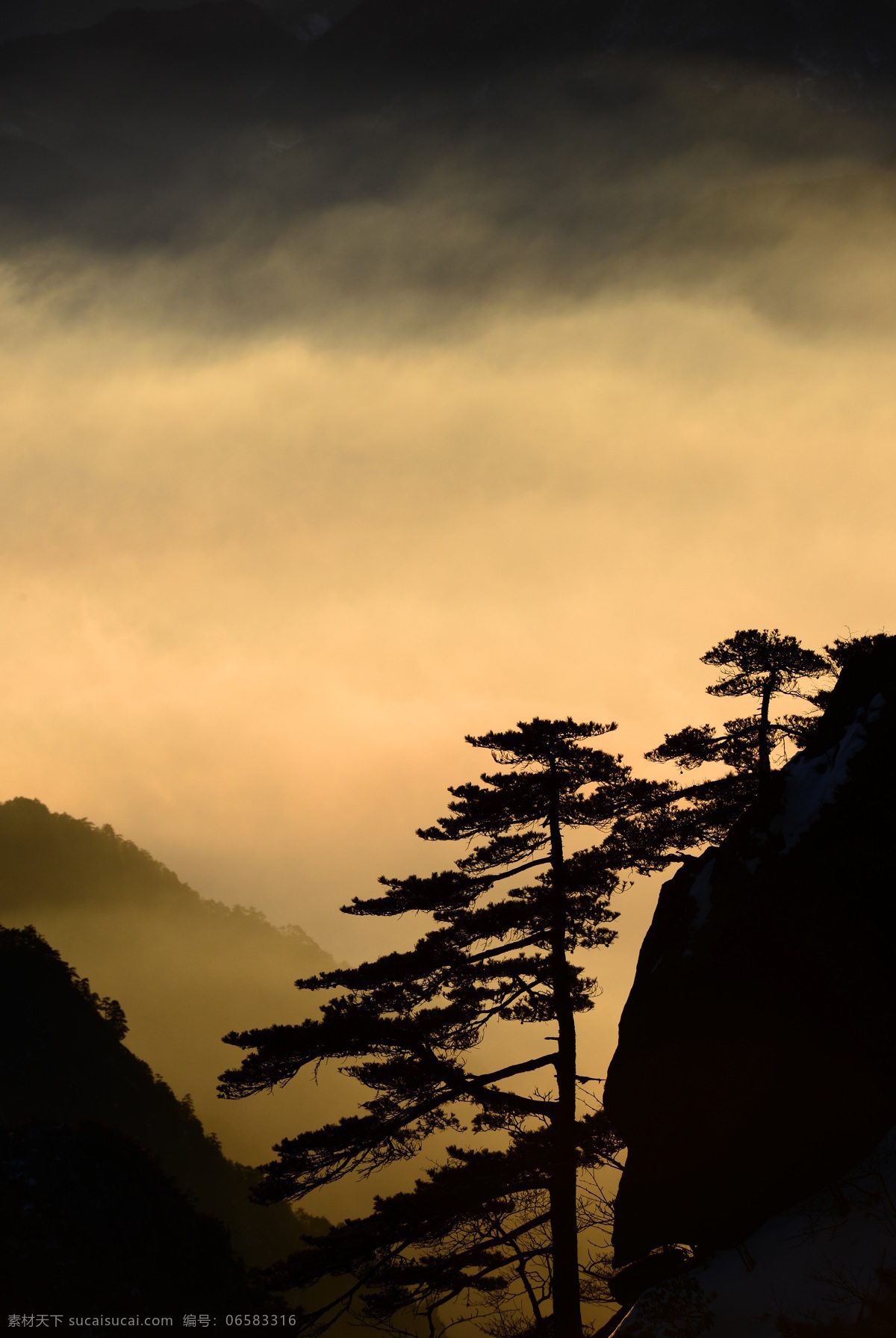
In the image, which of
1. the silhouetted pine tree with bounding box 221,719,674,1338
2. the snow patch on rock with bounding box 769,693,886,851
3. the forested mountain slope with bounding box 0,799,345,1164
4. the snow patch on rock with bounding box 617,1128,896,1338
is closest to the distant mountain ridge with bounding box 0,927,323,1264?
the forested mountain slope with bounding box 0,799,345,1164

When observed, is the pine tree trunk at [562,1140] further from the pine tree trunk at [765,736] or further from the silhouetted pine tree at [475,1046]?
the pine tree trunk at [765,736]

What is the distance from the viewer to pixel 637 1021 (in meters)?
14.5

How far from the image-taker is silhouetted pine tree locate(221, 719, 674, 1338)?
14.8 metres

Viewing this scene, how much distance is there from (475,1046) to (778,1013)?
574 centimetres

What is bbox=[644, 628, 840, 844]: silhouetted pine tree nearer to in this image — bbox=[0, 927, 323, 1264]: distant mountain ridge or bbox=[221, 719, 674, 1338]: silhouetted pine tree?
bbox=[221, 719, 674, 1338]: silhouetted pine tree

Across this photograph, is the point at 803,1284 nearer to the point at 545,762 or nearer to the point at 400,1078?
the point at 400,1078

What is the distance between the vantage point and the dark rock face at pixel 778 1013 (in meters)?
11.8

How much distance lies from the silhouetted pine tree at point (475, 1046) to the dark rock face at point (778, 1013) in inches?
67.5

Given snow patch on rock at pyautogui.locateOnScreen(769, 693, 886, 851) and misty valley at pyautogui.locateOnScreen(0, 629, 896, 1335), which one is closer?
misty valley at pyautogui.locateOnScreen(0, 629, 896, 1335)

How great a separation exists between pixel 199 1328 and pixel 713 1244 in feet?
145

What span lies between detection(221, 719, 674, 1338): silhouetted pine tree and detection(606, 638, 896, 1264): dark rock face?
5.62 ft

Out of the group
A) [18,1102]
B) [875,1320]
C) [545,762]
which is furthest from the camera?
[18,1102]

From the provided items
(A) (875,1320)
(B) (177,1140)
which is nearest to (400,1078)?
(A) (875,1320)

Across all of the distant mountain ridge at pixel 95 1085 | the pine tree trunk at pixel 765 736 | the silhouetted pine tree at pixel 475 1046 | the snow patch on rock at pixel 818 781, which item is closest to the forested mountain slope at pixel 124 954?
the distant mountain ridge at pixel 95 1085
